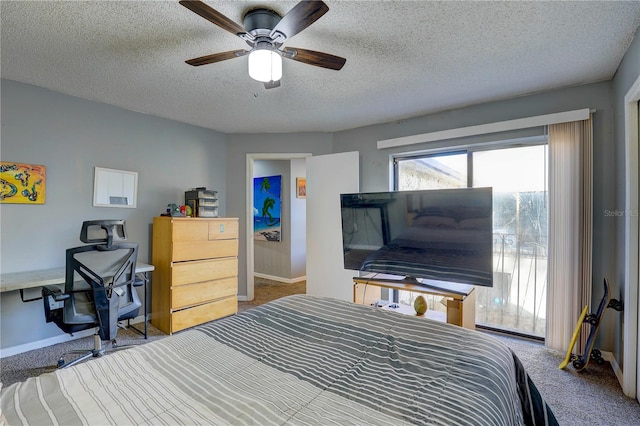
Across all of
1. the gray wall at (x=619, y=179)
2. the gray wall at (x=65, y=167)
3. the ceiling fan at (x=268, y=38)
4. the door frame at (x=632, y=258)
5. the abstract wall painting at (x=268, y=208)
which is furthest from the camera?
the abstract wall painting at (x=268, y=208)

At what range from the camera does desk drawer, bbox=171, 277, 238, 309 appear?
3.02 metres

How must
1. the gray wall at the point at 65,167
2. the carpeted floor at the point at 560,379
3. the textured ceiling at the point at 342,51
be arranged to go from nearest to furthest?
the textured ceiling at the point at 342,51
the carpeted floor at the point at 560,379
the gray wall at the point at 65,167

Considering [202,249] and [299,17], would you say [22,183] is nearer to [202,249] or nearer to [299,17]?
[202,249]

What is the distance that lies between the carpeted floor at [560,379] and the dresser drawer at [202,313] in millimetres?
247

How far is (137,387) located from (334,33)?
80.5 inches

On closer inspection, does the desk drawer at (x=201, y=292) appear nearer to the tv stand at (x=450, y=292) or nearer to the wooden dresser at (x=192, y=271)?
the wooden dresser at (x=192, y=271)

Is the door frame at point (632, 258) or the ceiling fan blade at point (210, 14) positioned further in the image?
the door frame at point (632, 258)

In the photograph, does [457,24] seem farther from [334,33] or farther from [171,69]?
[171,69]

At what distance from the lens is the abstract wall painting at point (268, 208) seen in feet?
18.2

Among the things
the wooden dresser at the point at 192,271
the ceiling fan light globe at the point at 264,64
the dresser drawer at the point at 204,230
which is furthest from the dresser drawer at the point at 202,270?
the ceiling fan light globe at the point at 264,64

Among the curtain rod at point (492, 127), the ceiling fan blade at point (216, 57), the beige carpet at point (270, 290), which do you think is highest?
the ceiling fan blade at point (216, 57)

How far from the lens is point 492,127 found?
2.89 metres

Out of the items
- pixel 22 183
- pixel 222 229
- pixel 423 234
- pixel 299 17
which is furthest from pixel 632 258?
pixel 22 183

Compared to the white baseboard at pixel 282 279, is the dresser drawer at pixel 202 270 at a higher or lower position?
higher
